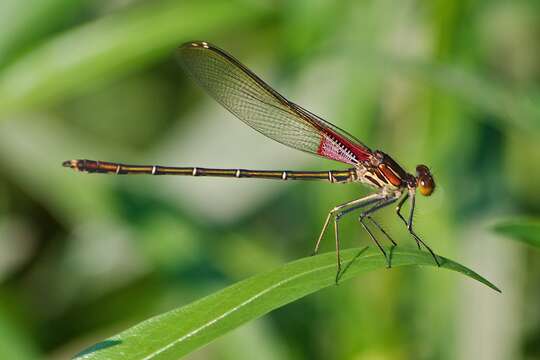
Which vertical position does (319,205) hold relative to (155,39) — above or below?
below

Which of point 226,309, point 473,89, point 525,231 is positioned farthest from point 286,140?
point 226,309

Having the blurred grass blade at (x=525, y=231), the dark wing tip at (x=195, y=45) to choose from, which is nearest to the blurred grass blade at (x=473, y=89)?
the dark wing tip at (x=195, y=45)

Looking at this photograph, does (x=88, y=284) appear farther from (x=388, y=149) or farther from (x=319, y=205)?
(x=388, y=149)

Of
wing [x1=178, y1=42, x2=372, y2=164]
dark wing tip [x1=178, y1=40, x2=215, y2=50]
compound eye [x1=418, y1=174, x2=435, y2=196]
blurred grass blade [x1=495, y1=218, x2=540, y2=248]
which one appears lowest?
blurred grass blade [x1=495, y1=218, x2=540, y2=248]

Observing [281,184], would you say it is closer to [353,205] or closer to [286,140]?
[286,140]

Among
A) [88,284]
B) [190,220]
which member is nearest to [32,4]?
[190,220]

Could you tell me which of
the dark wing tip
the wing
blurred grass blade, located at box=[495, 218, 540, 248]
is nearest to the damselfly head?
the wing

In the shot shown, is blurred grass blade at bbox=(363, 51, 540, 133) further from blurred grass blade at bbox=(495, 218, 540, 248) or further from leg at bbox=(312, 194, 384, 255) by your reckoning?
blurred grass blade at bbox=(495, 218, 540, 248)
